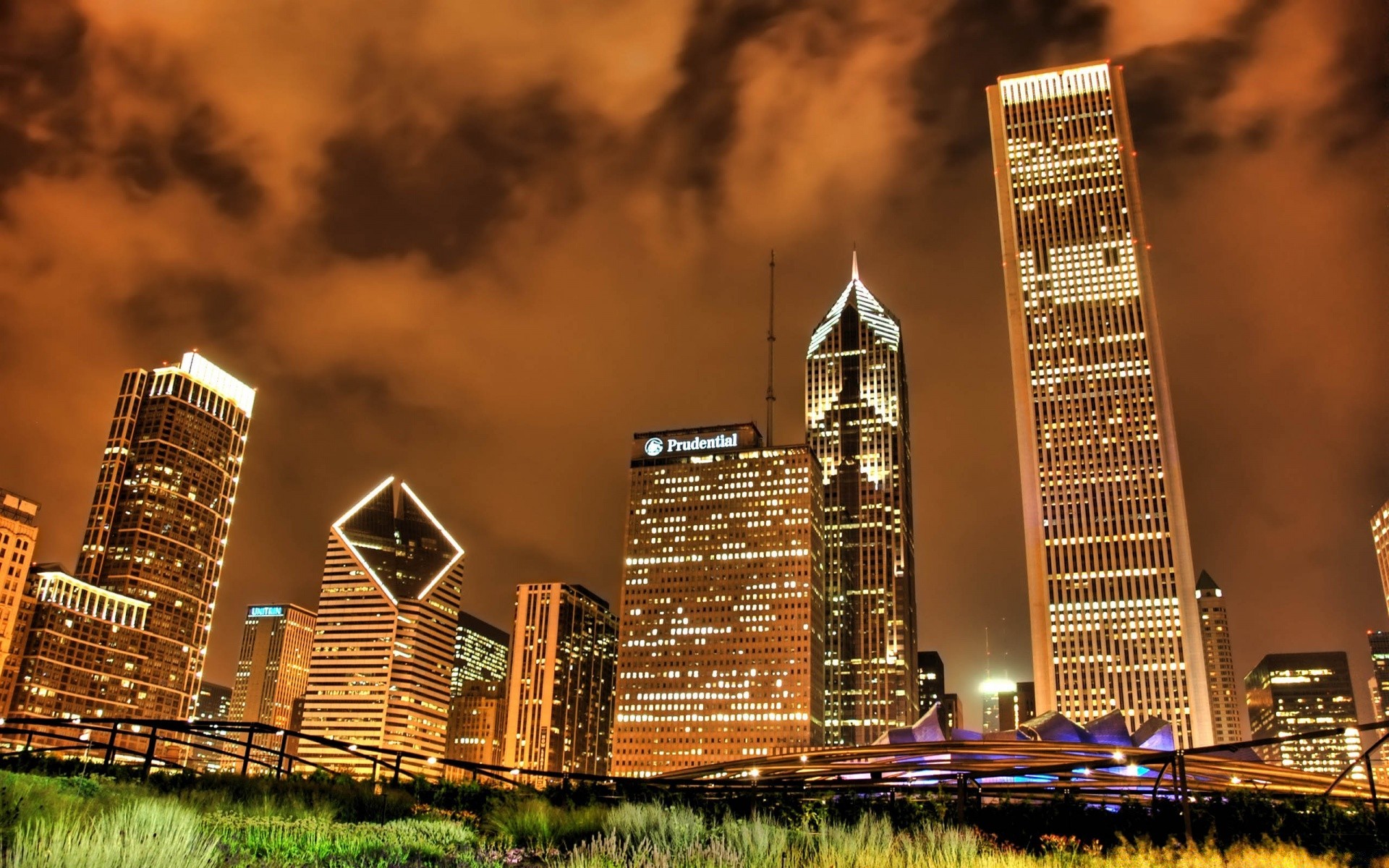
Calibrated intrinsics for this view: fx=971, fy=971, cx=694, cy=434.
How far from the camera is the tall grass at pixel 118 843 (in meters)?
7.44

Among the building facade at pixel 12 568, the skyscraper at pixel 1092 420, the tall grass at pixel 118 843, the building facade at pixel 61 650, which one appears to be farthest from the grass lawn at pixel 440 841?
the building facade at pixel 61 650

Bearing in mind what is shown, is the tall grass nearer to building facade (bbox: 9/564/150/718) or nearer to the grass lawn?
the grass lawn

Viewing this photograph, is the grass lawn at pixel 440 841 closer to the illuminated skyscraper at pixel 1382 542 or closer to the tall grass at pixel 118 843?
the tall grass at pixel 118 843

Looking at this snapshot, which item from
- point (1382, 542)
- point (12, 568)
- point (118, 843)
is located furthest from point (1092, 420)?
point (12, 568)

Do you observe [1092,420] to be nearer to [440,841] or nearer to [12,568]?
[440,841]

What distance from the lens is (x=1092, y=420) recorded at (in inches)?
5231

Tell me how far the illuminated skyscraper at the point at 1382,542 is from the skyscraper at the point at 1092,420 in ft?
237

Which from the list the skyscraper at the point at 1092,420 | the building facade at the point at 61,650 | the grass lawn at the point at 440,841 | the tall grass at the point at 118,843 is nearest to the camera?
the tall grass at the point at 118,843

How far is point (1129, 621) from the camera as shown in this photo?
12606 centimetres

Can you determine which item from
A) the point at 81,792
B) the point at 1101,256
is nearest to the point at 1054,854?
the point at 81,792

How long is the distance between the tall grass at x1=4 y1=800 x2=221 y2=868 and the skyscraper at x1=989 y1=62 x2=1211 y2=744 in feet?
423

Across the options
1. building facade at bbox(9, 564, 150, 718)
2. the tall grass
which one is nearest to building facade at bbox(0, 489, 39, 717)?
building facade at bbox(9, 564, 150, 718)

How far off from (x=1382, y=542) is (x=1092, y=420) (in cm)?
8419

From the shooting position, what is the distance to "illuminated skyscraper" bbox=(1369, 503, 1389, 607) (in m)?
172
